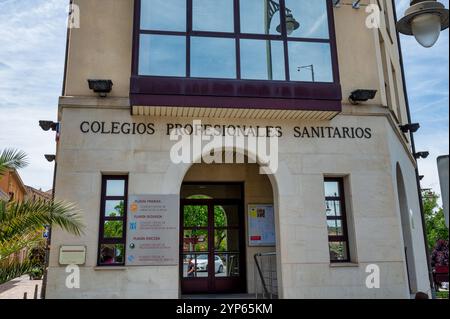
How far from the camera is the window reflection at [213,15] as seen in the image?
938cm

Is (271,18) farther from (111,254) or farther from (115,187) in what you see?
(111,254)

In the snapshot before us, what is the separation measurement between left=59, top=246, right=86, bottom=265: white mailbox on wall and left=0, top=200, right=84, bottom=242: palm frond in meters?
1.25

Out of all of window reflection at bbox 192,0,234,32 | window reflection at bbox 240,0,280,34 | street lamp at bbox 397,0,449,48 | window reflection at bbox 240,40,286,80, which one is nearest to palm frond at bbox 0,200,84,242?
window reflection at bbox 240,40,286,80

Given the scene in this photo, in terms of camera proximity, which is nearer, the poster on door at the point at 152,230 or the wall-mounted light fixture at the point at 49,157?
the poster on door at the point at 152,230

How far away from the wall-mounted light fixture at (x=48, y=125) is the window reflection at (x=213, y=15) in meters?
4.14

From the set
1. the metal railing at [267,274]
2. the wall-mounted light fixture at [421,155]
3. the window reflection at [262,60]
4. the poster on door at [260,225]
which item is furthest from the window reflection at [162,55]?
the wall-mounted light fixture at [421,155]

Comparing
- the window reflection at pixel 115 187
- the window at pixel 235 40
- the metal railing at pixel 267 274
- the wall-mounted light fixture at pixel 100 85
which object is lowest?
the metal railing at pixel 267 274

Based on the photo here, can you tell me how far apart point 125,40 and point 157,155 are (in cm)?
284

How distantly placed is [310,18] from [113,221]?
646cm

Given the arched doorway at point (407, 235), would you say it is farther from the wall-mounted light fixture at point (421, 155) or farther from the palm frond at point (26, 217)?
the palm frond at point (26, 217)

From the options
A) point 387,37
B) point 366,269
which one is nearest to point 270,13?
point 387,37

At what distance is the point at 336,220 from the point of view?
9719 millimetres

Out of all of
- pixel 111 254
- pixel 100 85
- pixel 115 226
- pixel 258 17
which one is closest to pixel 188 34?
pixel 258 17

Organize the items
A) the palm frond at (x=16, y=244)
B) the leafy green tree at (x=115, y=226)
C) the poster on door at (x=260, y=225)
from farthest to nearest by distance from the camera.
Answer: the poster on door at (x=260, y=225), the leafy green tree at (x=115, y=226), the palm frond at (x=16, y=244)
